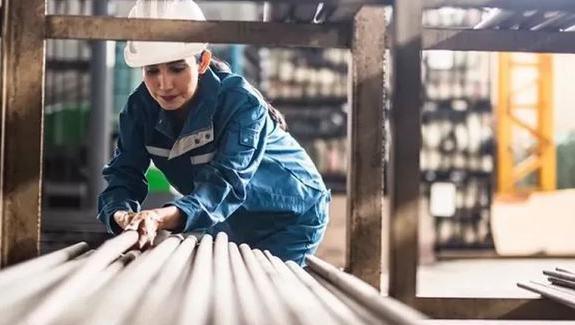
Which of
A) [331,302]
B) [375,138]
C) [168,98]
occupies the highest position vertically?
[168,98]

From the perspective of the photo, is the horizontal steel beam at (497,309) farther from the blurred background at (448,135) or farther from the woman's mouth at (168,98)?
the blurred background at (448,135)

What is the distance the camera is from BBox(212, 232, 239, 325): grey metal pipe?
3.71 ft

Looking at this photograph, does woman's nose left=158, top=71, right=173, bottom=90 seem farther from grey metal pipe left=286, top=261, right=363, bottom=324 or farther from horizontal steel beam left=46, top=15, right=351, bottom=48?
grey metal pipe left=286, top=261, right=363, bottom=324

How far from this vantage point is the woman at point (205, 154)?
208 cm

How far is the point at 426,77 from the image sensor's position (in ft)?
26.7

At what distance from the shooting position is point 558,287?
2.09 m

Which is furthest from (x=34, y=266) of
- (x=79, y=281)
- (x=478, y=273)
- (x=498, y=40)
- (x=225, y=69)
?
(x=478, y=273)

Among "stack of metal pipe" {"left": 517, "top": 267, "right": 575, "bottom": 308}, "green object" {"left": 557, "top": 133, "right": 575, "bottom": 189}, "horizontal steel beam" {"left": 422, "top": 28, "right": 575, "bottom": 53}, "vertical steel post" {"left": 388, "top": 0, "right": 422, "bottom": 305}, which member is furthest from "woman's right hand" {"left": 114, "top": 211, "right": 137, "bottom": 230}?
"green object" {"left": 557, "top": 133, "right": 575, "bottom": 189}

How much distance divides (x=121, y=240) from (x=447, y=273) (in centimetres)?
564

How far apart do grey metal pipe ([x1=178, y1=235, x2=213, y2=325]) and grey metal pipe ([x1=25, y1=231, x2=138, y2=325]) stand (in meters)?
0.14

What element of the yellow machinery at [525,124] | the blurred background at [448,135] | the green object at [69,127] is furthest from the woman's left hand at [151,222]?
the yellow machinery at [525,124]

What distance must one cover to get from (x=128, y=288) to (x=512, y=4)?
987 mm

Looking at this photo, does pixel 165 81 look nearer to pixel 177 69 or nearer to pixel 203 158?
pixel 177 69

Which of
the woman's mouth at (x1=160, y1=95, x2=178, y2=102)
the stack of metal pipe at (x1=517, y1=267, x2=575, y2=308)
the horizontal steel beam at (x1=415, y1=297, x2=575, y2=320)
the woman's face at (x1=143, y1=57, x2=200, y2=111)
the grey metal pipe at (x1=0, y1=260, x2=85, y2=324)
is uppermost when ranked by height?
the woman's face at (x1=143, y1=57, x2=200, y2=111)
